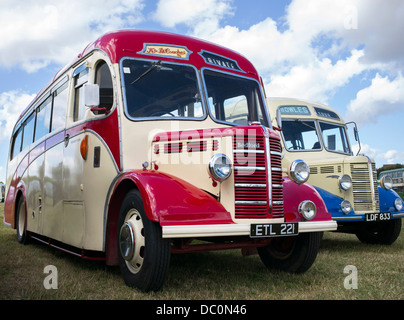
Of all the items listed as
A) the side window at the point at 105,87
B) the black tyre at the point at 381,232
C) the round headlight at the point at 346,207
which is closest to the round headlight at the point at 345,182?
the round headlight at the point at 346,207

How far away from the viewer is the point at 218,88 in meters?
5.41

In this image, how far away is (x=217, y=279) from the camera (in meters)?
4.91

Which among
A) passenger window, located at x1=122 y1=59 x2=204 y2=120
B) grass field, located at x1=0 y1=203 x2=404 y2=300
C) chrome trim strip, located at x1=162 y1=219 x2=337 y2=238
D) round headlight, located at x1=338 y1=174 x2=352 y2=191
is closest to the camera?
chrome trim strip, located at x1=162 y1=219 x2=337 y2=238

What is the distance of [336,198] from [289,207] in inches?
126

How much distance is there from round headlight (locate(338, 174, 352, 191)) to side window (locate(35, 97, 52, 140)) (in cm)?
506

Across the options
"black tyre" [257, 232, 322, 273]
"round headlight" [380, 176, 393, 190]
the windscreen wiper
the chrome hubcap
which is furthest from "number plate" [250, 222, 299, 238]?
"round headlight" [380, 176, 393, 190]

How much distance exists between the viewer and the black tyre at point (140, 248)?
12.8 ft

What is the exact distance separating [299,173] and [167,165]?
55.6 inches

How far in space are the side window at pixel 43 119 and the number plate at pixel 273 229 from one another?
14.9 feet

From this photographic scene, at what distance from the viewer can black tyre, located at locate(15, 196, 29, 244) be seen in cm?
849

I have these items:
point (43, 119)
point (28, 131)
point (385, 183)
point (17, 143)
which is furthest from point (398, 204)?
point (17, 143)

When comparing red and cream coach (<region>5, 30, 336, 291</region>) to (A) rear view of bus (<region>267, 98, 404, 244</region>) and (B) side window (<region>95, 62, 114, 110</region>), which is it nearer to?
(B) side window (<region>95, 62, 114, 110</region>)

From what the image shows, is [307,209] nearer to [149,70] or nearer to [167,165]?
[167,165]
